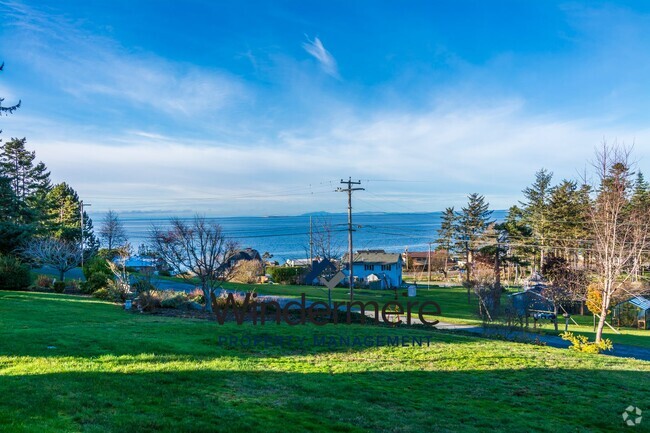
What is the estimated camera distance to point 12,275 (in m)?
21.5

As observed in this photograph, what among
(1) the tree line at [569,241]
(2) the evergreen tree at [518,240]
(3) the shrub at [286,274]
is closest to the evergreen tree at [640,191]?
(1) the tree line at [569,241]

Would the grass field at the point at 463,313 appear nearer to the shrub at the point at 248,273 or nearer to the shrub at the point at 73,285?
the shrub at the point at 73,285

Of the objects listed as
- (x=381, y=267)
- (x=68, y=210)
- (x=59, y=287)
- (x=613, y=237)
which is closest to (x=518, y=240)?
(x=381, y=267)

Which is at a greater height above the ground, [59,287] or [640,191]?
[640,191]

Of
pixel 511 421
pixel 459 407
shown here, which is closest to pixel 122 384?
pixel 459 407

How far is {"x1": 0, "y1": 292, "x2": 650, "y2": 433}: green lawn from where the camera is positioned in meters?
5.62

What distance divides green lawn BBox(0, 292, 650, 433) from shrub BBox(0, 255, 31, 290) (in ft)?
36.4

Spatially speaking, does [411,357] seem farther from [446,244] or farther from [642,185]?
[642,185]

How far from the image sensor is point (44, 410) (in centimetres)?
535

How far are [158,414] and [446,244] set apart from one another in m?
61.2

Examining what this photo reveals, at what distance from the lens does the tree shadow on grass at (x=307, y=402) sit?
5395 mm

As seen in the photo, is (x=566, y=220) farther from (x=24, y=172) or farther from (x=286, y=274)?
(x=24, y=172)

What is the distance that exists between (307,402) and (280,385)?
1.03 meters

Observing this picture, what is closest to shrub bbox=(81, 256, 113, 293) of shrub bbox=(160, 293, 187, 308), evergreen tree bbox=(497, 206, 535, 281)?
shrub bbox=(160, 293, 187, 308)
